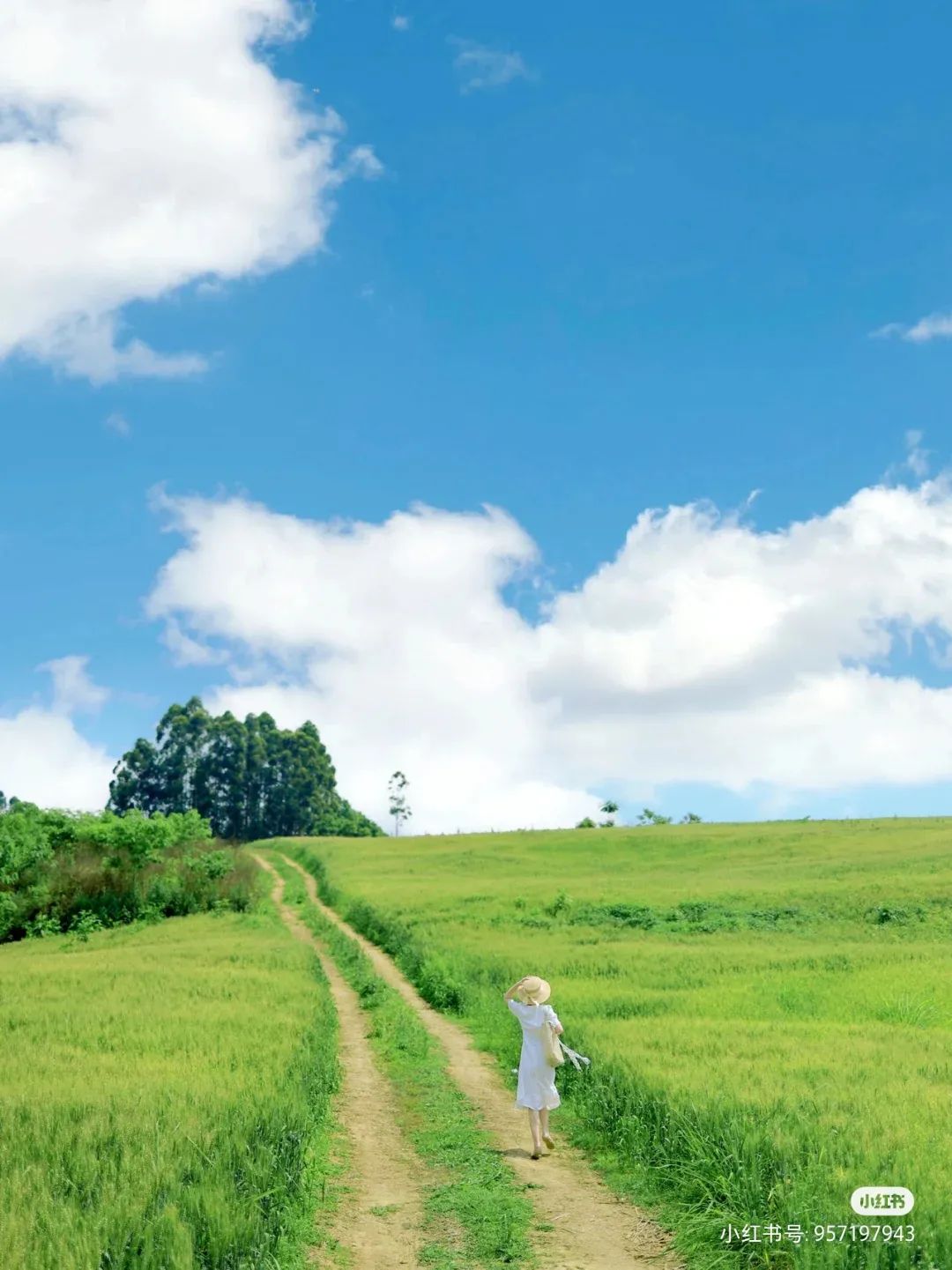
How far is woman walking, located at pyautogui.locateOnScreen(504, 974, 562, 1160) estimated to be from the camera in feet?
46.7

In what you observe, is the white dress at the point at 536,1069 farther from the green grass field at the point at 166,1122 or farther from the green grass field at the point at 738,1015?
the green grass field at the point at 166,1122

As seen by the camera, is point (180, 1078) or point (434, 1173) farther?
point (180, 1078)

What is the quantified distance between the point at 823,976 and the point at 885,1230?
20.1 metres

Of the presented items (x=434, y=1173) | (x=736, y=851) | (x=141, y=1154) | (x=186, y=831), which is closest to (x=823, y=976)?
(x=434, y=1173)

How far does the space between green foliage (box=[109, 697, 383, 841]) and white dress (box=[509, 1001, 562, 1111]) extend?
146 metres

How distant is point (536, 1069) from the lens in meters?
14.3

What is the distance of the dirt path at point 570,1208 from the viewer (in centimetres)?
1079

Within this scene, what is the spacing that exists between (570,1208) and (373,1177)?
9.31 ft

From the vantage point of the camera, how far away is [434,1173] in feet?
44.3

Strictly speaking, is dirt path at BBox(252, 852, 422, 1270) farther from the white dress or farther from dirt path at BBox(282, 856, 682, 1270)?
the white dress

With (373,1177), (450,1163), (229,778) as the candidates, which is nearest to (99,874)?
(373,1177)

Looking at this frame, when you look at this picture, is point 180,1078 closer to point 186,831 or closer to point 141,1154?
point 141,1154

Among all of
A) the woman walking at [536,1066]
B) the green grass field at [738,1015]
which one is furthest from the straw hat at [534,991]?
the green grass field at [738,1015]

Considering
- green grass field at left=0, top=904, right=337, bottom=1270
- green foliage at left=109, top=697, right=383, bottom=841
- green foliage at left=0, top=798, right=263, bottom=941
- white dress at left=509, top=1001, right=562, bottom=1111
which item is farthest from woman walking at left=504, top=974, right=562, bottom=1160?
green foliage at left=109, top=697, right=383, bottom=841
